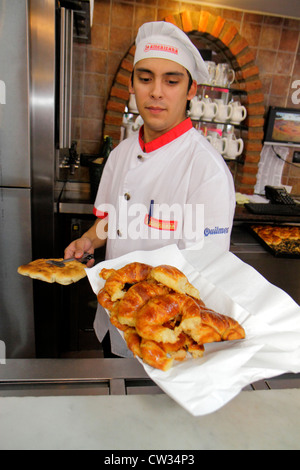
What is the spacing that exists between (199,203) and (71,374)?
0.86m

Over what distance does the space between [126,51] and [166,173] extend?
2222 mm

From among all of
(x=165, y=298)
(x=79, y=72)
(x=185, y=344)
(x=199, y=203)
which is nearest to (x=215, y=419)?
(x=185, y=344)

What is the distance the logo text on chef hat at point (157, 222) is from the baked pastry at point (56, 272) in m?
0.36

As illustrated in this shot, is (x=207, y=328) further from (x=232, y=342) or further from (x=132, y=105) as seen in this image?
(x=132, y=105)

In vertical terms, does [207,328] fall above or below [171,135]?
below

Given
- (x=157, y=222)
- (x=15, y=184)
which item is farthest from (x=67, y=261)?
(x=15, y=184)

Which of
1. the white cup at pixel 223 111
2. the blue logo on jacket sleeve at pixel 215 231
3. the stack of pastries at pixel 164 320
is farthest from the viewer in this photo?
the white cup at pixel 223 111

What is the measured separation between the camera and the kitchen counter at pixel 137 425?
649mm

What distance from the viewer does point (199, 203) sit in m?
1.45

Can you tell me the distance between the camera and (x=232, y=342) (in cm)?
78

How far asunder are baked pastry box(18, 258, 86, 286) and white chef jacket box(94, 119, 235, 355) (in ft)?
1.24

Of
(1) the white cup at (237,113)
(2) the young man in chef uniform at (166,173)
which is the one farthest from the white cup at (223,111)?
(2) the young man in chef uniform at (166,173)

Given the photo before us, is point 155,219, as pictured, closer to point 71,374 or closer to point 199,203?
point 199,203

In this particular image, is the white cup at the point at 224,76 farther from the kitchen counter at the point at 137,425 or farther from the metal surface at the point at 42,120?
the kitchen counter at the point at 137,425
